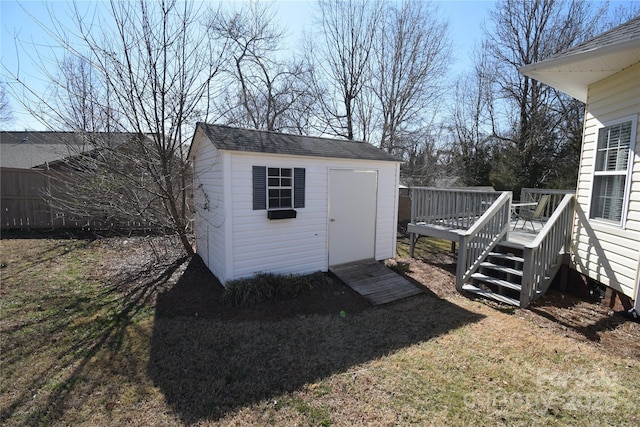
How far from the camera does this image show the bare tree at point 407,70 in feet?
45.1

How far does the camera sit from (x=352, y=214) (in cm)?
671

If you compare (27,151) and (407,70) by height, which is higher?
(407,70)

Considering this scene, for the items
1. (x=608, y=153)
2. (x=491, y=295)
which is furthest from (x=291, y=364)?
(x=608, y=153)

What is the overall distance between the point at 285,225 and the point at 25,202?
31.2ft

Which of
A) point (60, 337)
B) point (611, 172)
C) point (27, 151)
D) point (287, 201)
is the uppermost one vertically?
point (27, 151)

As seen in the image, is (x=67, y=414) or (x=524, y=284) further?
(x=524, y=284)

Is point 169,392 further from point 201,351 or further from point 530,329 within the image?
point 530,329

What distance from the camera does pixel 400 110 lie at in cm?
1438

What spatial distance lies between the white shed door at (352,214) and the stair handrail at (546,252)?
3094 millimetres

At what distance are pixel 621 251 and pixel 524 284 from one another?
4.50ft

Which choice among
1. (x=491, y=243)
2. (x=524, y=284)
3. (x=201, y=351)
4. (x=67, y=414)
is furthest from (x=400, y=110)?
(x=67, y=414)

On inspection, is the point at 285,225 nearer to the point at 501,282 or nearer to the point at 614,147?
the point at 501,282

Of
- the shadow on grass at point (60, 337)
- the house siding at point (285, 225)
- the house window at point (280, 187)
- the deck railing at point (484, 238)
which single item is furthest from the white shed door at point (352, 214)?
the shadow on grass at point (60, 337)

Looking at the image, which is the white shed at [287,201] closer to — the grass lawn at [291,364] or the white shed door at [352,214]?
the white shed door at [352,214]
